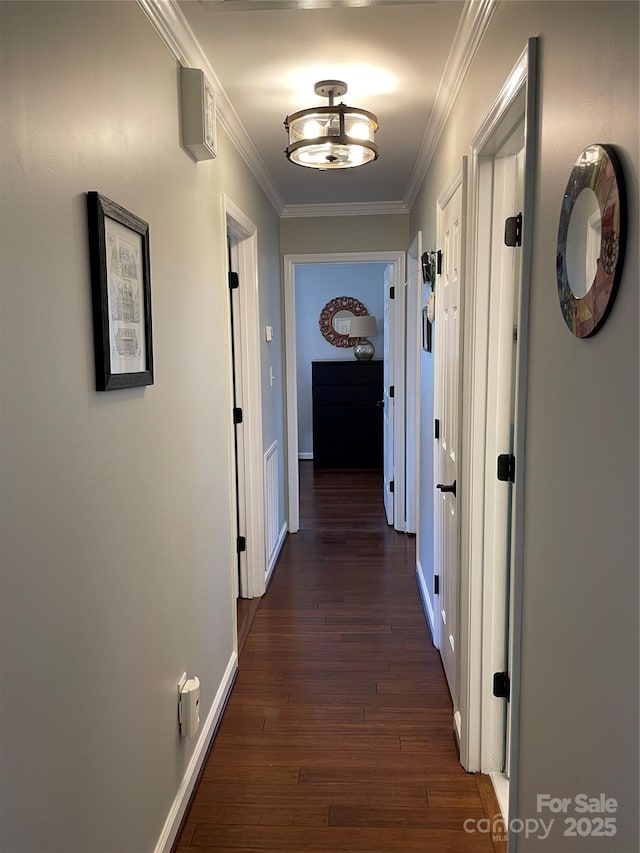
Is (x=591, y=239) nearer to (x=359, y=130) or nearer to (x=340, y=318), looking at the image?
(x=359, y=130)

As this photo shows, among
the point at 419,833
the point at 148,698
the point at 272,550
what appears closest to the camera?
the point at 148,698

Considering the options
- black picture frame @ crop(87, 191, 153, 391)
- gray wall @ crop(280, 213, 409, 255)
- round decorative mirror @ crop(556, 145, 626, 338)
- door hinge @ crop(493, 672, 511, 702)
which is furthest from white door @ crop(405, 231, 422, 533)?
round decorative mirror @ crop(556, 145, 626, 338)

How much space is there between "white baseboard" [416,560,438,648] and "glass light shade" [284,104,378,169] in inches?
84.9

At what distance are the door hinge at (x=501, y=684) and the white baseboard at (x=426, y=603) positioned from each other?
3.03 ft

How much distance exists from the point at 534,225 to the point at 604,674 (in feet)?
2.80

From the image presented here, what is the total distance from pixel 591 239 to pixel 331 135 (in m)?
1.52

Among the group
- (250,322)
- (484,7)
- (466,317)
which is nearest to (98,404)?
(466,317)

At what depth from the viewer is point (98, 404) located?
126 centimetres

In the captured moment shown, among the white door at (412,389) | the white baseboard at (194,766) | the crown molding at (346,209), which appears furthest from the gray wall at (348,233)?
the white baseboard at (194,766)

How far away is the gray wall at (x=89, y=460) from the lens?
3.13 ft

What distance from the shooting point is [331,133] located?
7.22 feet

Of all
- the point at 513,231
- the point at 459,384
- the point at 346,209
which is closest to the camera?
the point at 513,231

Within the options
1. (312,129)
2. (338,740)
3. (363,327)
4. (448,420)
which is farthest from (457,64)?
(363,327)

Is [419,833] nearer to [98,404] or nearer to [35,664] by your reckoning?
[35,664]
